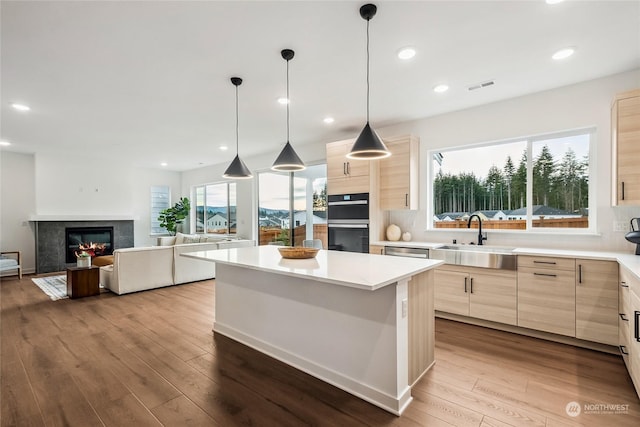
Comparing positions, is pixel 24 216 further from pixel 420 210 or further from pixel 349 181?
pixel 420 210

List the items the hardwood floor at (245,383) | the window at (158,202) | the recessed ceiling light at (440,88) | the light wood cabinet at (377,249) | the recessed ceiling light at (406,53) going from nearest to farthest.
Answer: the hardwood floor at (245,383)
the recessed ceiling light at (406,53)
the recessed ceiling light at (440,88)
the light wood cabinet at (377,249)
the window at (158,202)

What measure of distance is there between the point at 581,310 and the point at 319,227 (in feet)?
13.9

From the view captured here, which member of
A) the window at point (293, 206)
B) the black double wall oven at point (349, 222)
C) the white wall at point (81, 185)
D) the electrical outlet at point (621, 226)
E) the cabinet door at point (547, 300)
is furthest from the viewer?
the white wall at point (81, 185)

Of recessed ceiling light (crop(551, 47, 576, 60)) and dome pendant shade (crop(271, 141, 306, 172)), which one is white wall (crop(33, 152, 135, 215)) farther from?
recessed ceiling light (crop(551, 47, 576, 60))

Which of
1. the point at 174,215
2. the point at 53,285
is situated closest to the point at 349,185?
the point at 53,285

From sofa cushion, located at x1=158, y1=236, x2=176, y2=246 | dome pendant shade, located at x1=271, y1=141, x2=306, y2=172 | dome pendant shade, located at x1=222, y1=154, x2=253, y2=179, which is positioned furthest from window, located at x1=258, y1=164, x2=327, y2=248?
dome pendant shade, located at x1=271, y1=141, x2=306, y2=172

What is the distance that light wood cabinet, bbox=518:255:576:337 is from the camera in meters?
2.83

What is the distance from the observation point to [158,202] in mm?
8992

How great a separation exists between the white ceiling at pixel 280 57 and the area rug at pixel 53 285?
274cm

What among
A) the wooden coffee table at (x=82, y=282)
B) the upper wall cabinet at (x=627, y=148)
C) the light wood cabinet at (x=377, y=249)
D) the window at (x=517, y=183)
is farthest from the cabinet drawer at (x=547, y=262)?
the wooden coffee table at (x=82, y=282)

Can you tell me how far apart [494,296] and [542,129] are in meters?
2.01

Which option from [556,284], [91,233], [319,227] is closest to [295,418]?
[556,284]

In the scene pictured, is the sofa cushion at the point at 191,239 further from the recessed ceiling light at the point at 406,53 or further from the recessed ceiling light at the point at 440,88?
the recessed ceiling light at the point at 406,53

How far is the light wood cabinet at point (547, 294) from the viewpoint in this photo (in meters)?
2.83
